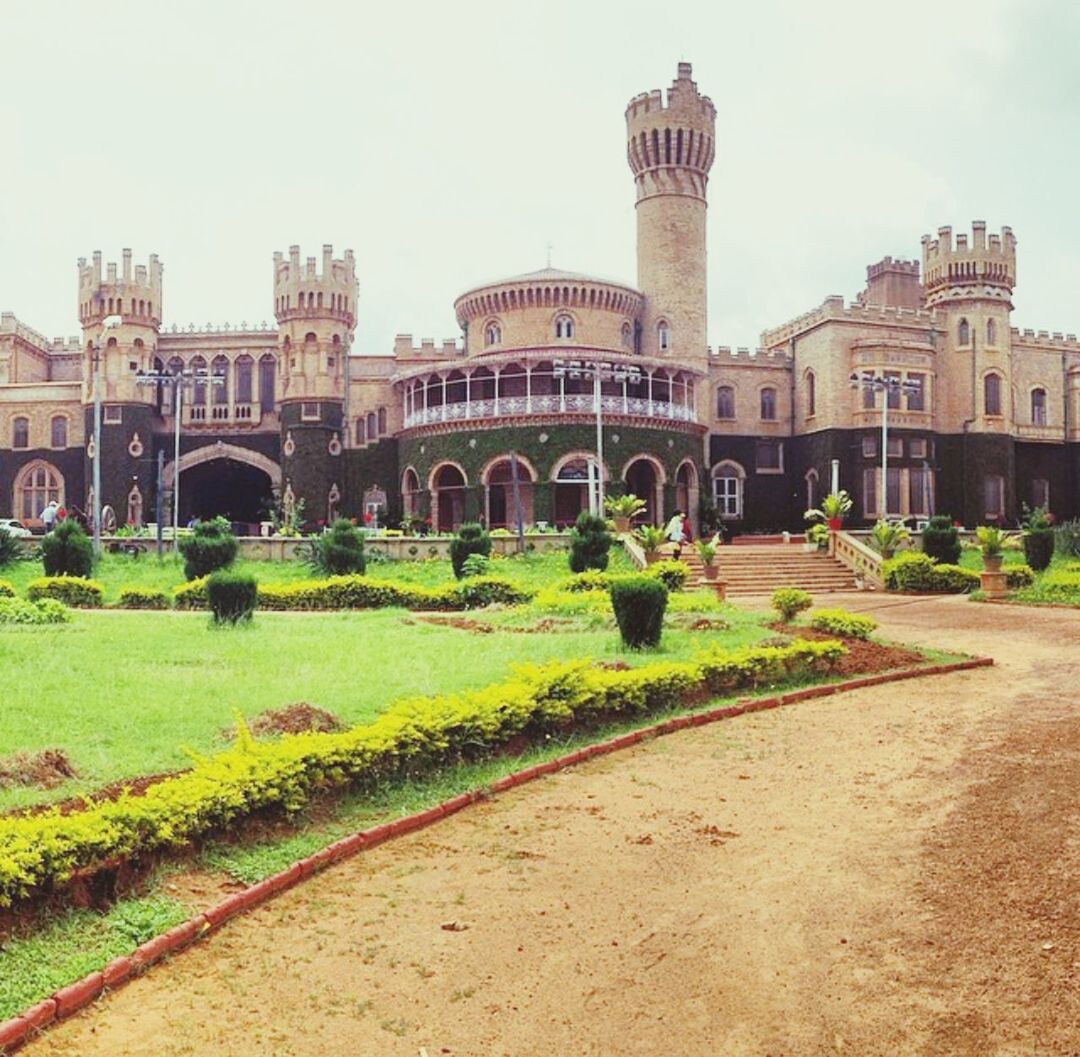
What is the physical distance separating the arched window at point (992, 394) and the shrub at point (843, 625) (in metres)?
34.7

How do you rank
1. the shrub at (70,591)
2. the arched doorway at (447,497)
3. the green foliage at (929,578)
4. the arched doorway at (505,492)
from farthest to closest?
1. the arched doorway at (447,497)
2. the arched doorway at (505,492)
3. the green foliage at (929,578)
4. the shrub at (70,591)

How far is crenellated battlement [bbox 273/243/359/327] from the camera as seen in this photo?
46312mm

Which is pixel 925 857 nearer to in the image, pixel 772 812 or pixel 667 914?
pixel 772 812

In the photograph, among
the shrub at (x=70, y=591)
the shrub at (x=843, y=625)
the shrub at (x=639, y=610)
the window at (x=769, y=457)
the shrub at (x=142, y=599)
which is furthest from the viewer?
the window at (x=769, y=457)

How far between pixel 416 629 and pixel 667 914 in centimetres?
1183

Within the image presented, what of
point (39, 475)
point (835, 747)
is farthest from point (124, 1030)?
point (39, 475)

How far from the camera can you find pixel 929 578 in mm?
27625

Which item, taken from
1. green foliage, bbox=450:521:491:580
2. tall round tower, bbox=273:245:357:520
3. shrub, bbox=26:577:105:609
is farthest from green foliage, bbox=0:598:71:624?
tall round tower, bbox=273:245:357:520

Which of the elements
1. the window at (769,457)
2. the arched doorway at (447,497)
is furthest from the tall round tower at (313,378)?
the window at (769,457)

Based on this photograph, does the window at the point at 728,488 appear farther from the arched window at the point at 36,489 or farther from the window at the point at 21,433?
the window at the point at 21,433

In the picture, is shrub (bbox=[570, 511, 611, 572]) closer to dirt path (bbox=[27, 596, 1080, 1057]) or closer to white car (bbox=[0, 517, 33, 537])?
white car (bbox=[0, 517, 33, 537])

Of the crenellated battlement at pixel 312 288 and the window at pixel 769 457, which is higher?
the crenellated battlement at pixel 312 288

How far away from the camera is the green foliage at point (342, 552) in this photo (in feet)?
85.2

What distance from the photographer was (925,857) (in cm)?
725
